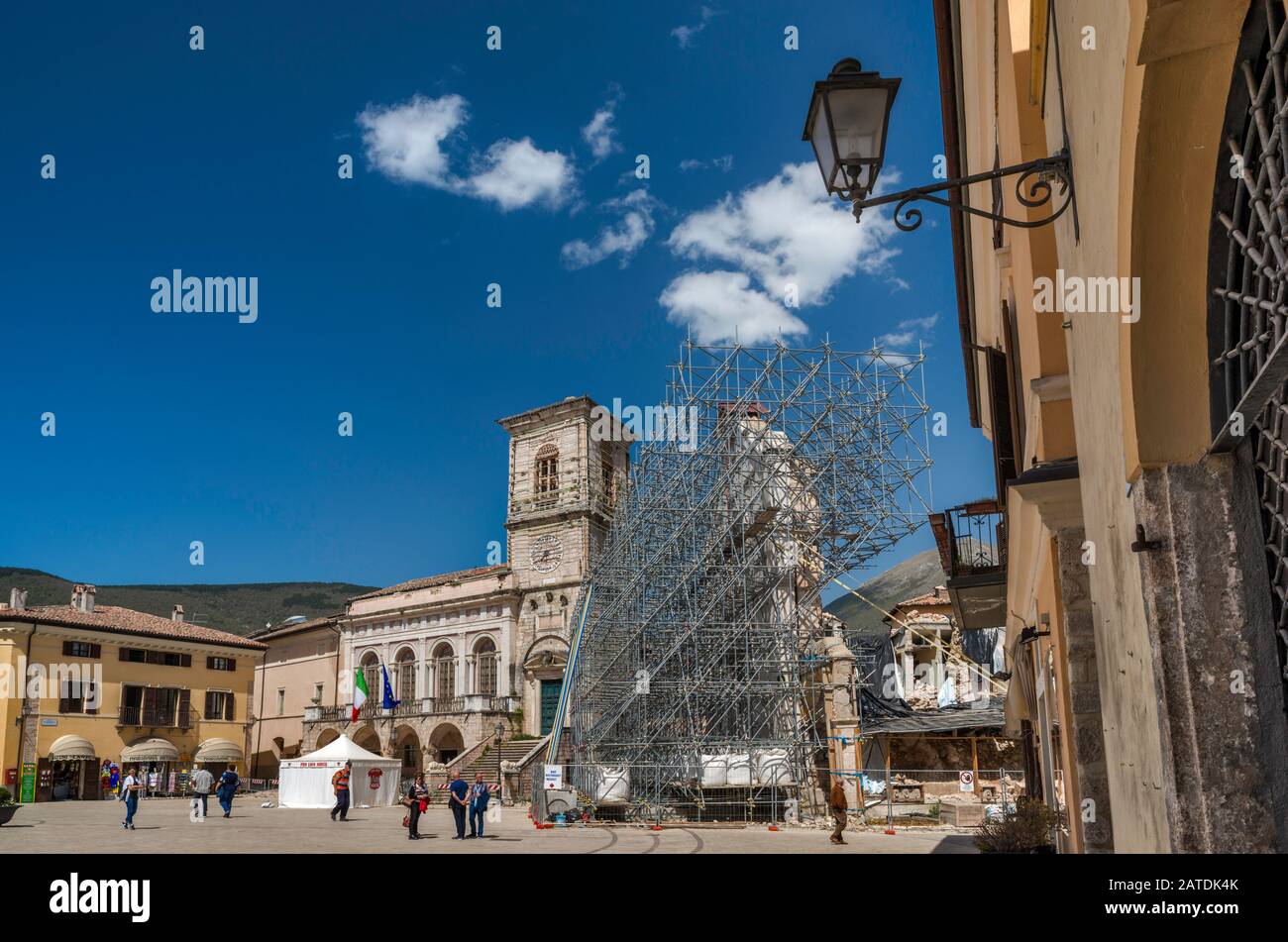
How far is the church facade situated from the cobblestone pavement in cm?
1478

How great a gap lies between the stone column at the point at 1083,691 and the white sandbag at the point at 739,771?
64.8 ft

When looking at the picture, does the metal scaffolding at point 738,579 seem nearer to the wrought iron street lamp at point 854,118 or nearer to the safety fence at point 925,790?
the safety fence at point 925,790

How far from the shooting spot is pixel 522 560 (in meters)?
45.0

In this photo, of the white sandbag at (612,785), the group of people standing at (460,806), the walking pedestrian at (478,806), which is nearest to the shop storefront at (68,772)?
the white sandbag at (612,785)

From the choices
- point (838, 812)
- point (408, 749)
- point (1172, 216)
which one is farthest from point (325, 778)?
point (1172, 216)

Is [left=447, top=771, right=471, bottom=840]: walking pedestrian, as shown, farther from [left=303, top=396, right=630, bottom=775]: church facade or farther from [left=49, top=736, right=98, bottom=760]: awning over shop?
[left=49, top=736, right=98, bottom=760]: awning over shop

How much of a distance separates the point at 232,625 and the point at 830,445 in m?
123

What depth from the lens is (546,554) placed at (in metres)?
44.5

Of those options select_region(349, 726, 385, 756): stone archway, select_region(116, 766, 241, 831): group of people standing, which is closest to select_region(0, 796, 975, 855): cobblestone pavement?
select_region(116, 766, 241, 831): group of people standing

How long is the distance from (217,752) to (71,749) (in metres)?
5.85

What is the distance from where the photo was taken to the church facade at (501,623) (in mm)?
42312

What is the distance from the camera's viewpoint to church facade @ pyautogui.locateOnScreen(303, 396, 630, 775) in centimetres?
4231

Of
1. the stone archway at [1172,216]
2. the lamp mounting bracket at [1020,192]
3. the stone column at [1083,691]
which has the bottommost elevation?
the stone column at [1083,691]
